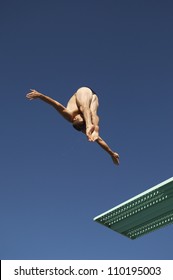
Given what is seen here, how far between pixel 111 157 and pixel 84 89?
5.32 feet

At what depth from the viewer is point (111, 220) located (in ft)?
48.9

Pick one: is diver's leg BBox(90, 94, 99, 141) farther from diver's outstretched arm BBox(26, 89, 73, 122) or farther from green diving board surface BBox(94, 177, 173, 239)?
green diving board surface BBox(94, 177, 173, 239)

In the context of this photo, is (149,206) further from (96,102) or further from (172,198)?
(96,102)

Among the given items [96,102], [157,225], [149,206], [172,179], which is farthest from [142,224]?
[96,102]

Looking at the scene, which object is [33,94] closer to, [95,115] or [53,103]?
[53,103]

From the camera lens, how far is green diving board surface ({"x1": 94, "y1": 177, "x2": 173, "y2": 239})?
42.8ft

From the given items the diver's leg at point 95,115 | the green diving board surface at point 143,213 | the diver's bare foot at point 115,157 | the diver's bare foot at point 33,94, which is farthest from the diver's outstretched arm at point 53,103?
the green diving board surface at point 143,213

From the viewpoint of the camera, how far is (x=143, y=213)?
1402 cm

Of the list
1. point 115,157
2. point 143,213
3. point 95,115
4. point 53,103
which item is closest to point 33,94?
point 53,103

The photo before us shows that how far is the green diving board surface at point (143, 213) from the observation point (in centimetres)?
1305

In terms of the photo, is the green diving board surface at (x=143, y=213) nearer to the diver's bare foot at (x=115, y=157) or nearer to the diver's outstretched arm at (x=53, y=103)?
the diver's bare foot at (x=115, y=157)

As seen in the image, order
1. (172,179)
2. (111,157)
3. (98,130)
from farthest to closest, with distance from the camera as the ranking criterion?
(172,179) < (111,157) < (98,130)

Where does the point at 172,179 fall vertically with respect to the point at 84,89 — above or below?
below

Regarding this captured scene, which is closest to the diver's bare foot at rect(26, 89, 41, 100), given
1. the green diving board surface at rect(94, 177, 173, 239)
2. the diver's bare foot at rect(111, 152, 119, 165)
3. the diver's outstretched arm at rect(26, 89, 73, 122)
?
the diver's outstretched arm at rect(26, 89, 73, 122)
